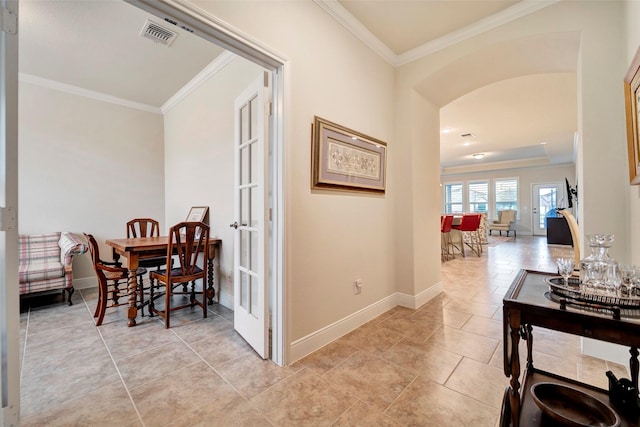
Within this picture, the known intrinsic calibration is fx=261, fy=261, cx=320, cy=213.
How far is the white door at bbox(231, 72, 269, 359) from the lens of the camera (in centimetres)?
183

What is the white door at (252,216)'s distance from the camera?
183cm

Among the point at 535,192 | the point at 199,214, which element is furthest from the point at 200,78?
the point at 535,192

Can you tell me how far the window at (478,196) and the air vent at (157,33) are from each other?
11444 mm

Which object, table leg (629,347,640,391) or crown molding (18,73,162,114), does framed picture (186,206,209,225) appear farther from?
table leg (629,347,640,391)

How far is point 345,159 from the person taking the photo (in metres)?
2.26

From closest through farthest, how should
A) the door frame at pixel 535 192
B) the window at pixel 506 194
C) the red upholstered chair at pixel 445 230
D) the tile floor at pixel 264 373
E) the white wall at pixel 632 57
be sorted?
the tile floor at pixel 264 373, the white wall at pixel 632 57, the red upholstered chair at pixel 445 230, the door frame at pixel 535 192, the window at pixel 506 194

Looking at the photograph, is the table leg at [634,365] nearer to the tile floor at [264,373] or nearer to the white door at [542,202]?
the tile floor at [264,373]

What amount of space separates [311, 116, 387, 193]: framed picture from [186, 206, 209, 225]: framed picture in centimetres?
192

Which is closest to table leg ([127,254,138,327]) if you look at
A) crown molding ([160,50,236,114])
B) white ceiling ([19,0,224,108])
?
white ceiling ([19,0,224,108])

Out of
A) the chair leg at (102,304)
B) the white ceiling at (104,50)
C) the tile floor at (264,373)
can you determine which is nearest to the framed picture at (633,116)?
the tile floor at (264,373)

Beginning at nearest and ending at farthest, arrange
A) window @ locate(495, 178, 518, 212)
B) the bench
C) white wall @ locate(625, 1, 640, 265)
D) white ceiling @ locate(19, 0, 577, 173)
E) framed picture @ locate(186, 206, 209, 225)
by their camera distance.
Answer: white wall @ locate(625, 1, 640, 265), white ceiling @ locate(19, 0, 577, 173), the bench, framed picture @ locate(186, 206, 209, 225), window @ locate(495, 178, 518, 212)

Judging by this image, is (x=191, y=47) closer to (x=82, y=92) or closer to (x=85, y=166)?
(x=82, y=92)

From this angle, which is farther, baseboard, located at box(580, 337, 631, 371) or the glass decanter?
baseboard, located at box(580, 337, 631, 371)

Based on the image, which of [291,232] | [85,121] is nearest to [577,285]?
[291,232]
